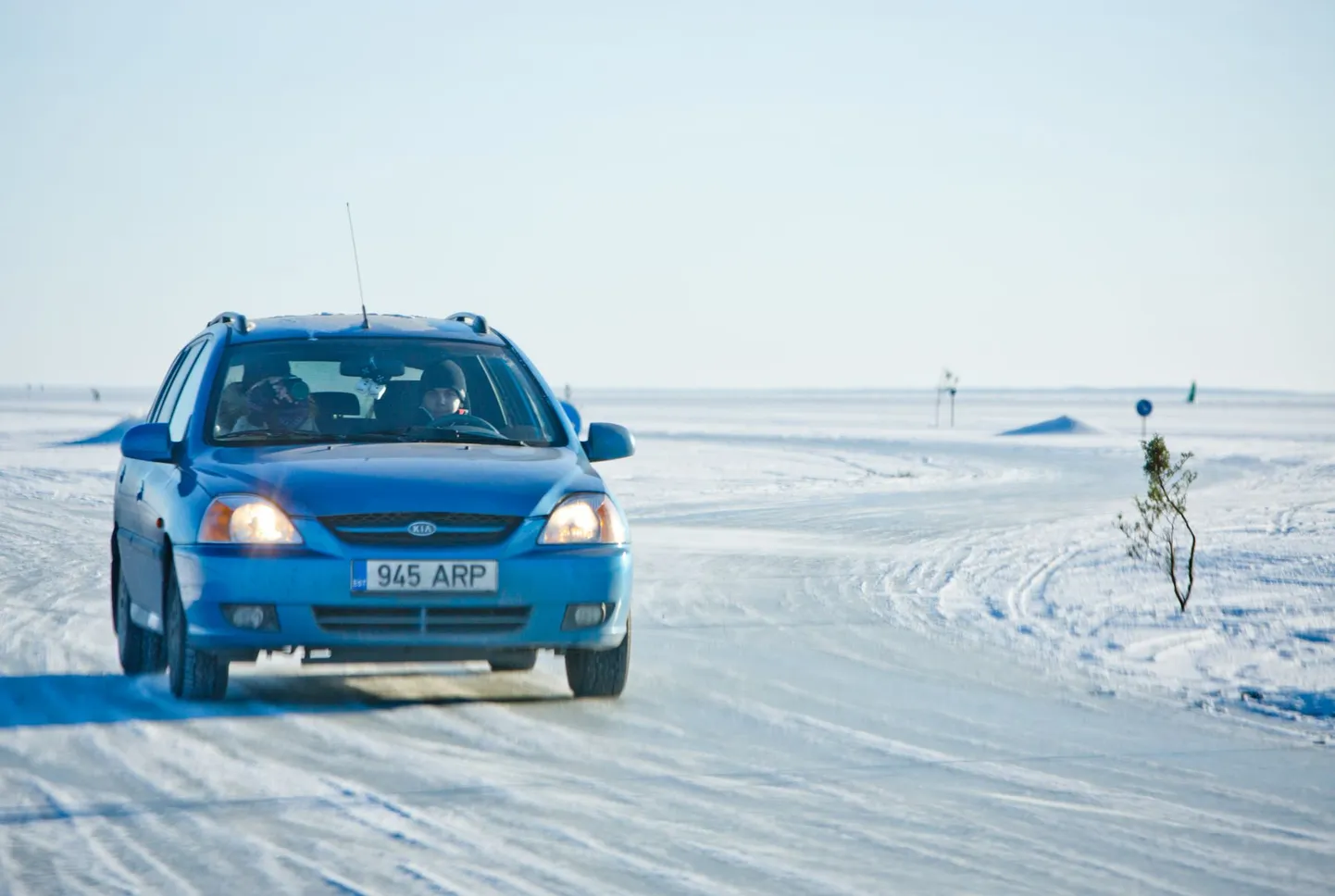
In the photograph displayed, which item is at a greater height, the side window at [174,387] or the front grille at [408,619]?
the side window at [174,387]

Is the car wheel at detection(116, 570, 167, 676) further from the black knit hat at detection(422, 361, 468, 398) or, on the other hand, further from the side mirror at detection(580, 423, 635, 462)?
the side mirror at detection(580, 423, 635, 462)

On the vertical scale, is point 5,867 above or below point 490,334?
below

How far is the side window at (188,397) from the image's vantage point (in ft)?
30.2

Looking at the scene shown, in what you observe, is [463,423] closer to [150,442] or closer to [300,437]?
[300,437]

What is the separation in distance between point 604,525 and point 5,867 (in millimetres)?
3492

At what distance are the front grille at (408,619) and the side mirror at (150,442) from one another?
A: 135 cm

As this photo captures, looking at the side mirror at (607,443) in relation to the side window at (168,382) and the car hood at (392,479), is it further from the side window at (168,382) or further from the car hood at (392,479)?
the side window at (168,382)

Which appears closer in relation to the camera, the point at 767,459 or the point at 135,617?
the point at 135,617

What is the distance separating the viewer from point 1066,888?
16.8 ft

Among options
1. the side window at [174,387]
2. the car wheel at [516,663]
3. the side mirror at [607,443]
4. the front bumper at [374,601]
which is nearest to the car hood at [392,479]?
the front bumper at [374,601]

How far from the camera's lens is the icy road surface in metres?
5.38

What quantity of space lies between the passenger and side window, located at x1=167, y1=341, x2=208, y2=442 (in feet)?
0.88

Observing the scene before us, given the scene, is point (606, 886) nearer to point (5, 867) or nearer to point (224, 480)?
point (5, 867)

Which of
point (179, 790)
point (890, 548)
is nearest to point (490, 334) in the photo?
point (179, 790)
